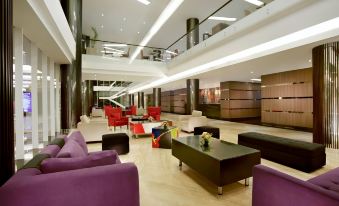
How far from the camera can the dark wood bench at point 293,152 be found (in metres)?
3.20

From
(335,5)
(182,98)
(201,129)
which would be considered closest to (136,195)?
(201,129)

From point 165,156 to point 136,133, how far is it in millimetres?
2272

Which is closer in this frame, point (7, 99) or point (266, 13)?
point (7, 99)

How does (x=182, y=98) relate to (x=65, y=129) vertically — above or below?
above

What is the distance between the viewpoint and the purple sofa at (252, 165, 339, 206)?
130cm

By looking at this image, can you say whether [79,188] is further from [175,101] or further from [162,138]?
[175,101]

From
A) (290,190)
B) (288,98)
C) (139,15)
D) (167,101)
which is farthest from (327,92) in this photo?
(167,101)

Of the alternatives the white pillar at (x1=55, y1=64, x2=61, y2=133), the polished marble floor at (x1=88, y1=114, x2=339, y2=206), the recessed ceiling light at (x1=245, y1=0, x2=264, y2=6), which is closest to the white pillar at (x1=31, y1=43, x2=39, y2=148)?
the white pillar at (x1=55, y1=64, x2=61, y2=133)

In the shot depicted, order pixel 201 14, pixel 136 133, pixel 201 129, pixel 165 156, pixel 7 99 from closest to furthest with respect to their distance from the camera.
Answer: pixel 7 99
pixel 165 156
pixel 201 129
pixel 136 133
pixel 201 14

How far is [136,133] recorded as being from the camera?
20.6ft

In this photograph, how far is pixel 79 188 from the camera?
1.51 metres

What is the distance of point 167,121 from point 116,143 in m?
2.06

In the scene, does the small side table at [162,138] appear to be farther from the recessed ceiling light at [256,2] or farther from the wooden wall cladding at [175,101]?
the wooden wall cladding at [175,101]

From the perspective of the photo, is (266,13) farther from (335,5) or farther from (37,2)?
(37,2)
